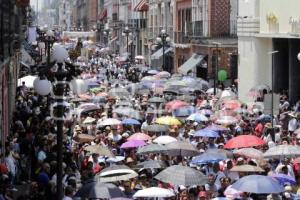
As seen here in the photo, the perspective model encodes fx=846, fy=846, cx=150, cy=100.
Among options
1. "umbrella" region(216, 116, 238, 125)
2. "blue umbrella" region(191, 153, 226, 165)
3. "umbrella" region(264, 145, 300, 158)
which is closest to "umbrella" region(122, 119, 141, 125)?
"umbrella" region(216, 116, 238, 125)

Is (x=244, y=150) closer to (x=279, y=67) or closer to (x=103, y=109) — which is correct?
(x=103, y=109)

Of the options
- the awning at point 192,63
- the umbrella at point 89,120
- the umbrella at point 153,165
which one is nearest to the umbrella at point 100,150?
the umbrella at point 153,165

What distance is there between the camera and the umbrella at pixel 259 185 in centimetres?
1541

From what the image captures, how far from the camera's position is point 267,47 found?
42312 mm

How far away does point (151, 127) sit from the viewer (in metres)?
26.0

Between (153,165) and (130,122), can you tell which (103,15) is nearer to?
(130,122)

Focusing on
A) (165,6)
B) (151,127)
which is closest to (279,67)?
(151,127)

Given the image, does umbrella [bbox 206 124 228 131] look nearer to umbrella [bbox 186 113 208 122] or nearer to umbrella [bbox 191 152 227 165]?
umbrella [bbox 186 113 208 122]

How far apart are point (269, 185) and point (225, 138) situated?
9697 mm

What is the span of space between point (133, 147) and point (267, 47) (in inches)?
829

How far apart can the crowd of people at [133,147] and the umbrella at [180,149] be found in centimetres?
9

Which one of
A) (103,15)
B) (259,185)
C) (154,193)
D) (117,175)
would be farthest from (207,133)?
(103,15)

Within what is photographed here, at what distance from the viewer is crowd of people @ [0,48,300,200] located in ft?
57.5

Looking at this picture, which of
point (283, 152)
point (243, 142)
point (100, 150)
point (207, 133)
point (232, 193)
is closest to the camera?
point (232, 193)
